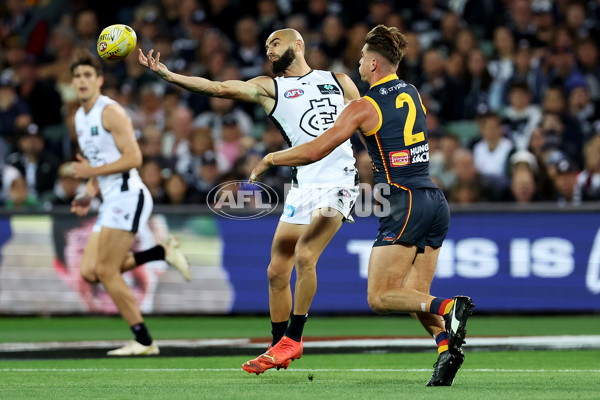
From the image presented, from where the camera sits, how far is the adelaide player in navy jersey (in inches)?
282

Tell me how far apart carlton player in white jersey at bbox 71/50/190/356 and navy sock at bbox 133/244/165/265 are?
24 millimetres

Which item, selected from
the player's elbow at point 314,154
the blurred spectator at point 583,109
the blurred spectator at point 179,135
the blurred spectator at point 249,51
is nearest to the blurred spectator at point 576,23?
the blurred spectator at point 583,109

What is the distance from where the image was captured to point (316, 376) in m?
8.05

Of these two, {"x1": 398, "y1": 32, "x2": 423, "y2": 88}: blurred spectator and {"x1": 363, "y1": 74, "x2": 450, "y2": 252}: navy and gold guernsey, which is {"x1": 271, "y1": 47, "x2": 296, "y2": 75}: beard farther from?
{"x1": 398, "y1": 32, "x2": 423, "y2": 88}: blurred spectator

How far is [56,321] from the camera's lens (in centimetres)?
1410

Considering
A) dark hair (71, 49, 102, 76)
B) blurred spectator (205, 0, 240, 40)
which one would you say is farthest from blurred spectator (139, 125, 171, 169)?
dark hair (71, 49, 102, 76)

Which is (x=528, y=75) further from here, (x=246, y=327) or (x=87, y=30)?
(x=87, y=30)

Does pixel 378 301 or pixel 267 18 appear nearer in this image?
pixel 378 301

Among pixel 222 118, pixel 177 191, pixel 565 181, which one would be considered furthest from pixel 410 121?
pixel 222 118

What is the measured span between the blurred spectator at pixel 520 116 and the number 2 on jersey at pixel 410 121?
335 inches

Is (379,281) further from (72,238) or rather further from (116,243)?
(72,238)

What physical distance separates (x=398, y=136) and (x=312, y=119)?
4.47 feet

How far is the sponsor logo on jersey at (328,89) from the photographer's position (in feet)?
28.2

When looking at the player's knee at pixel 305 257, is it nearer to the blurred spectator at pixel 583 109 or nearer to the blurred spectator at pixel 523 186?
the blurred spectator at pixel 523 186
